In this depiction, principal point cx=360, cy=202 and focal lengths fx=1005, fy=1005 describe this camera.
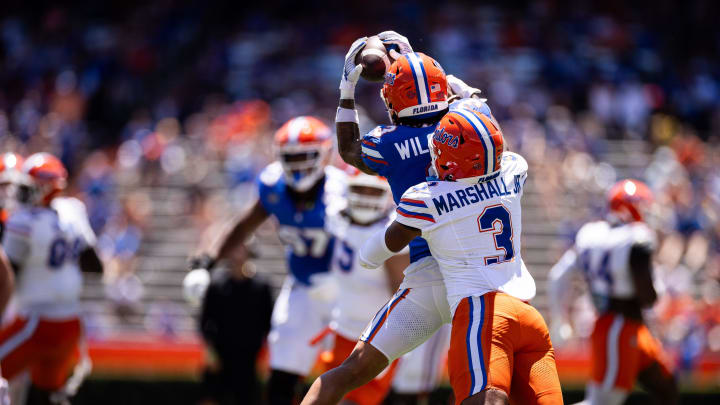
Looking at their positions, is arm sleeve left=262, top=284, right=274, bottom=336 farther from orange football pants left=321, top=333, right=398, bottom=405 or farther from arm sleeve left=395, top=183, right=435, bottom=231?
arm sleeve left=395, top=183, right=435, bottom=231

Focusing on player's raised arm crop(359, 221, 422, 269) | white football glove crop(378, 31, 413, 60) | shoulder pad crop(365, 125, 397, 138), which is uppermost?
white football glove crop(378, 31, 413, 60)

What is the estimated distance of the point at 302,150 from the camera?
6.86 metres

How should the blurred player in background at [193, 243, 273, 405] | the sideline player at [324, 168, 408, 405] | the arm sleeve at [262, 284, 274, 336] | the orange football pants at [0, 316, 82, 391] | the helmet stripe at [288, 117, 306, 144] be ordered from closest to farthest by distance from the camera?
the sideline player at [324, 168, 408, 405]
the helmet stripe at [288, 117, 306, 144]
the orange football pants at [0, 316, 82, 391]
the blurred player in background at [193, 243, 273, 405]
the arm sleeve at [262, 284, 274, 336]

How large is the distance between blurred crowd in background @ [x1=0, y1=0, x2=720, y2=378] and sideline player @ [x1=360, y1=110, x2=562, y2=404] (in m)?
8.43

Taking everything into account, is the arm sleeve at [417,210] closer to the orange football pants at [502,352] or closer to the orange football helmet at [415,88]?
the orange football pants at [502,352]

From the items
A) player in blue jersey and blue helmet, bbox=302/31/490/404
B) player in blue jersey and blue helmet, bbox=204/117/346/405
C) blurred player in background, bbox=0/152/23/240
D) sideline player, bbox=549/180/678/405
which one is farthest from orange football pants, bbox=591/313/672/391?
blurred player in background, bbox=0/152/23/240

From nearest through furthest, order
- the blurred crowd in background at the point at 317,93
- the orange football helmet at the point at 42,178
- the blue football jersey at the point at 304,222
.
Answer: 1. the blue football jersey at the point at 304,222
2. the orange football helmet at the point at 42,178
3. the blurred crowd in background at the point at 317,93

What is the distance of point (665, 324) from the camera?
12.4 meters

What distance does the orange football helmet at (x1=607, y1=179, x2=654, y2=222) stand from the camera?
25.2ft

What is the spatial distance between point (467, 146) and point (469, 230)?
0.39 m

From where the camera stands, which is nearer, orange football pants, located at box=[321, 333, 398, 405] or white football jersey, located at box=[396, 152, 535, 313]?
white football jersey, located at box=[396, 152, 535, 313]

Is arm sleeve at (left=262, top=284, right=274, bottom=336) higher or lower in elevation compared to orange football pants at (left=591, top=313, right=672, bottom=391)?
higher

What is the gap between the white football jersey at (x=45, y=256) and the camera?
7223 mm

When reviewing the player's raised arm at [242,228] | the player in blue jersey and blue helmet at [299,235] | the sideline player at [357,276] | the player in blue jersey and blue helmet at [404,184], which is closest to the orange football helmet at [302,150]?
the player in blue jersey and blue helmet at [299,235]
